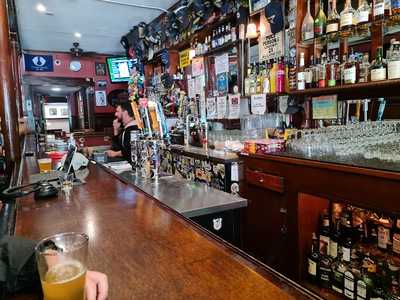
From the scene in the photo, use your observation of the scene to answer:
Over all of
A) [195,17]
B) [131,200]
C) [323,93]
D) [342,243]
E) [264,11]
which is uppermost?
[195,17]

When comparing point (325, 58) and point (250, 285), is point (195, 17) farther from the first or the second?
point (250, 285)

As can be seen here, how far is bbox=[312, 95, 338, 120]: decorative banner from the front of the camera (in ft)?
8.21

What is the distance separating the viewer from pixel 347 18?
2.16 metres

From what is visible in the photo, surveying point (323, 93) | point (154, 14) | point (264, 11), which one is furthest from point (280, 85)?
point (154, 14)

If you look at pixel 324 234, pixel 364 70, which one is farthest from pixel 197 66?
pixel 324 234

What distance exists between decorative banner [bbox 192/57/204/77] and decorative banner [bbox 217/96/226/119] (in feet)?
1.95

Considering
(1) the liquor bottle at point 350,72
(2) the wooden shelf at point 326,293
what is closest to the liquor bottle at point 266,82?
(1) the liquor bottle at point 350,72

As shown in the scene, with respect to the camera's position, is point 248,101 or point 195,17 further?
point 195,17

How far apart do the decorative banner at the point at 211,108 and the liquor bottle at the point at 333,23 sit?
1.66 m

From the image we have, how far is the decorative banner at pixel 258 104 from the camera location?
303cm

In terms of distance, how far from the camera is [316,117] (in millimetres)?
2641

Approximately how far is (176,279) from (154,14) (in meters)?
5.08

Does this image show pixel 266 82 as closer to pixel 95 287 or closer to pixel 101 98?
pixel 95 287

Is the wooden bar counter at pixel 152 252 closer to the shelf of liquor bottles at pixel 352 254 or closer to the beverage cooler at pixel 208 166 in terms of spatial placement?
the shelf of liquor bottles at pixel 352 254
